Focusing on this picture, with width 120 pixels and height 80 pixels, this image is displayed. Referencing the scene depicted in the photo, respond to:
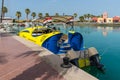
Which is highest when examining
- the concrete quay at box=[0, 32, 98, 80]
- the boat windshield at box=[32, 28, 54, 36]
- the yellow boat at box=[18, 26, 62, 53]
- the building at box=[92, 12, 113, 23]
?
the building at box=[92, 12, 113, 23]

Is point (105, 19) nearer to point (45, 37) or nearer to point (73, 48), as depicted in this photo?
point (73, 48)

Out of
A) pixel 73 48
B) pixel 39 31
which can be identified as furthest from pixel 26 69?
pixel 39 31

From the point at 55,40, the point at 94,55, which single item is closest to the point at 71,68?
the point at 94,55

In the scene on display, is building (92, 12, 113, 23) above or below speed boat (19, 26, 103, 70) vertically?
above

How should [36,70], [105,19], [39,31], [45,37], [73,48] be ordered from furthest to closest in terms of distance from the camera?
[105,19]
[39,31]
[45,37]
[73,48]
[36,70]

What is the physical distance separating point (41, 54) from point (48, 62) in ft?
6.00

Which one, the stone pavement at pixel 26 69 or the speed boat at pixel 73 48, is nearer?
the stone pavement at pixel 26 69

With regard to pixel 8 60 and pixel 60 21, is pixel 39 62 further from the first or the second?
pixel 60 21

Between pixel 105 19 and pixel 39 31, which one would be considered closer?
pixel 39 31

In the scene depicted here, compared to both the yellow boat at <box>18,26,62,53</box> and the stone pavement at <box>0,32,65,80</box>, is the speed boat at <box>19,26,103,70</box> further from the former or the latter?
the stone pavement at <box>0,32,65,80</box>

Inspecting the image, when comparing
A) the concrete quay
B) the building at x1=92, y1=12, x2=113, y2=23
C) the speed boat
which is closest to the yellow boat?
the speed boat

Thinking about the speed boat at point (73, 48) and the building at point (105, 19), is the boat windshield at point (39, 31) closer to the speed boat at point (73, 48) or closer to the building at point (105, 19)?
the speed boat at point (73, 48)

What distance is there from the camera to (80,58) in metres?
13.0

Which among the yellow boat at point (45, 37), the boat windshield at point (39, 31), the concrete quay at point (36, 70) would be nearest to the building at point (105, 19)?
the boat windshield at point (39, 31)
